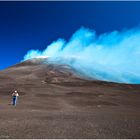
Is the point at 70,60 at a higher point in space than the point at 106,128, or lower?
higher

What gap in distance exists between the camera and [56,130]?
12.3 meters

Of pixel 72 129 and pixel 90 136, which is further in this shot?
pixel 72 129

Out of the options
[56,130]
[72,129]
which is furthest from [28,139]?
[72,129]

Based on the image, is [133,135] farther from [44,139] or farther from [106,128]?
[44,139]

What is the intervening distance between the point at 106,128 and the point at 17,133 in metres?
5.09

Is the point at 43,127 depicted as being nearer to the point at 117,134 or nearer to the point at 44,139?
the point at 44,139

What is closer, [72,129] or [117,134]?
[117,134]

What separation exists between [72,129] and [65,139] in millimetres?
2412

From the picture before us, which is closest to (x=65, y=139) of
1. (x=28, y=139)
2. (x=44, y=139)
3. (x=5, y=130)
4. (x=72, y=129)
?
(x=44, y=139)

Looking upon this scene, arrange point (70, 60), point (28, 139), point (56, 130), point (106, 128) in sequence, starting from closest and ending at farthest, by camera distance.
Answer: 1. point (28, 139)
2. point (56, 130)
3. point (106, 128)
4. point (70, 60)

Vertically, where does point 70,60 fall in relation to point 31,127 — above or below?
above

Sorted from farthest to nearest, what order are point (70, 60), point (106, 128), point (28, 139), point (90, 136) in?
point (70, 60) < point (106, 128) < point (90, 136) < point (28, 139)

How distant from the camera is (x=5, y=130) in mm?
11773

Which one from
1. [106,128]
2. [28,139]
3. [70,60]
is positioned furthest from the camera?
[70,60]
